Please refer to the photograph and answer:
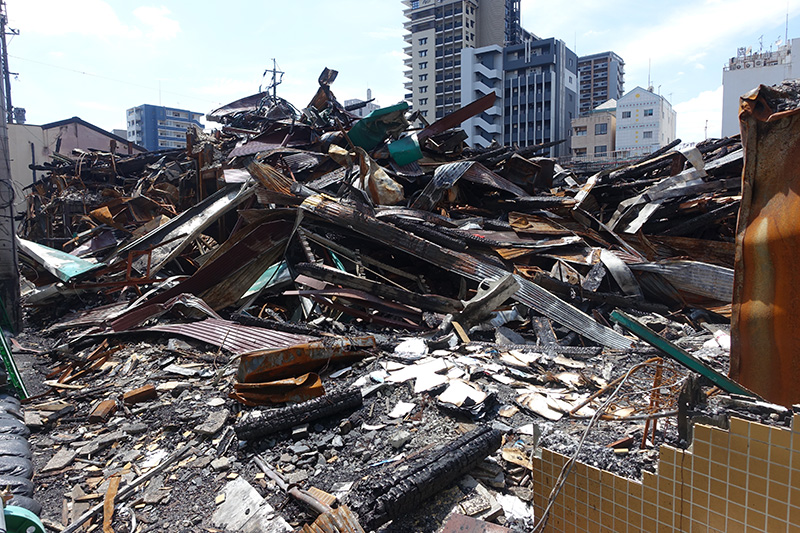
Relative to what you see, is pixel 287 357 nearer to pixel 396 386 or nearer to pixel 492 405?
pixel 396 386

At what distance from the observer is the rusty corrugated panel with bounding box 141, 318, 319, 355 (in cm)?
445

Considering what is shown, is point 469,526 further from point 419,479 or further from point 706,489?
point 706,489

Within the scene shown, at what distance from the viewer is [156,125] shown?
84062 mm

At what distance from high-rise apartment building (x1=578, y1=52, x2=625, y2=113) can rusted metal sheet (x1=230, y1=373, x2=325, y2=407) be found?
86.5 meters

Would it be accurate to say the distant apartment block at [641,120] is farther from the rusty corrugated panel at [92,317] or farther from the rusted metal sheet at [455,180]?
the rusty corrugated panel at [92,317]

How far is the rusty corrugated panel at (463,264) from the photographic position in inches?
193

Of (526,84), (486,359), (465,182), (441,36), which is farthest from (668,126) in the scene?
(486,359)

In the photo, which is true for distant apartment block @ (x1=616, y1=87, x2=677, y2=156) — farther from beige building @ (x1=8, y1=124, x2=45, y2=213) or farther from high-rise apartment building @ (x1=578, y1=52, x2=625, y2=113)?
beige building @ (x1=8, y1=124, x2=45, y2=213)

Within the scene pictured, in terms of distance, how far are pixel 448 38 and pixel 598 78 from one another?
3061cm

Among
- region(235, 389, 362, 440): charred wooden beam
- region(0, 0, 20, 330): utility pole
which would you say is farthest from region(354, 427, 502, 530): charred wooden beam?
region(0, 0, 20, 330): utility pole

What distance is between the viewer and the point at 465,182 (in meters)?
7.80

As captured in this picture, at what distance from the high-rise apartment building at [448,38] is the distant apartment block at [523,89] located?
5.23 metres

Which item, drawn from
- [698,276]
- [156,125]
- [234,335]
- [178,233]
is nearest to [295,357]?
[234,335]

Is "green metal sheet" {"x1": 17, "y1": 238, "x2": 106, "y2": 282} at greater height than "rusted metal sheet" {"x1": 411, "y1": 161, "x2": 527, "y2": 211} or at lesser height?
lesser
